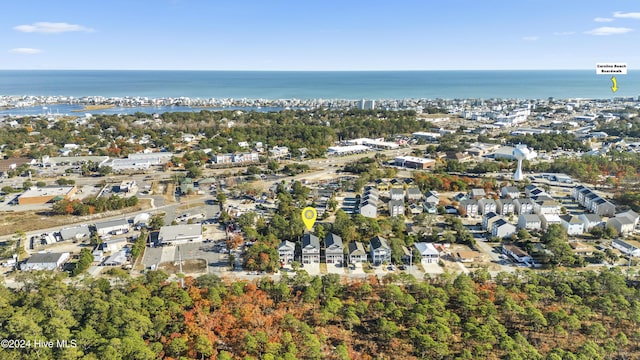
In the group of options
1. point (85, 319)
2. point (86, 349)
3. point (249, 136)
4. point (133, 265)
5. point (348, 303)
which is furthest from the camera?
point (249, 136)

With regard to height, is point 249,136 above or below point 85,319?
above

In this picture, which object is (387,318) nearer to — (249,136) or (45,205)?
(45,205)

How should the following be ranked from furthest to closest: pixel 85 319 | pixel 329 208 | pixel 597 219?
pixel 329 208 → pixel 597 219 → pixel 85 319

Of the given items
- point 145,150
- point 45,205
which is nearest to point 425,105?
point 145,150

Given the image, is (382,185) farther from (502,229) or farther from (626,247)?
(626,247)

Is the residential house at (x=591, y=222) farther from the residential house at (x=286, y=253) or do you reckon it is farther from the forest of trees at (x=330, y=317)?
the residential house at (x=286, y=253)

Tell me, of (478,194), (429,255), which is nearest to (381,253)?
(429,255)

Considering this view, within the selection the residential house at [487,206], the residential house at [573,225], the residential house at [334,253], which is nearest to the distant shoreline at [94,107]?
the residential house at [334,253]
